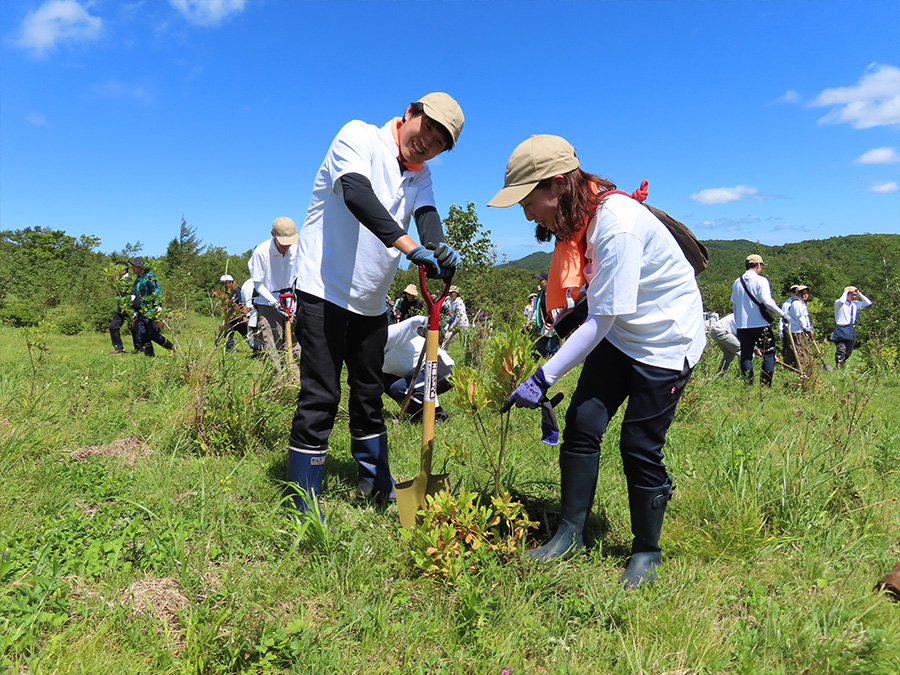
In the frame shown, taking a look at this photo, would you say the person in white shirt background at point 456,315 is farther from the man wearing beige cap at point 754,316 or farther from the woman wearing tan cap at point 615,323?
the woman wearing tan cap at point 615,323

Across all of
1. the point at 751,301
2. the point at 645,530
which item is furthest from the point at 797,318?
the point at 645,530

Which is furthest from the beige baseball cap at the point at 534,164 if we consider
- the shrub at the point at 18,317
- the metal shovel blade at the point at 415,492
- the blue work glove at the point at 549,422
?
the shrub at the point at 18,317

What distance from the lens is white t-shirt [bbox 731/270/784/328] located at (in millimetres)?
6828

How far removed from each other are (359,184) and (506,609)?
5.98 ft

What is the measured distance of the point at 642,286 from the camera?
2.09 metres

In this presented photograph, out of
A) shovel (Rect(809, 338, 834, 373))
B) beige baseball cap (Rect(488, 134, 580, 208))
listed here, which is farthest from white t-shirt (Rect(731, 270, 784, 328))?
beige baseball cap (Rect(488, 134, 580, 208))

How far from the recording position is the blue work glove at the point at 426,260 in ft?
7.54

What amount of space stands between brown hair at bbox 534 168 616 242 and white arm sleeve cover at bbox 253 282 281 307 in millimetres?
4482

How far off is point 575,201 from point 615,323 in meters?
0.52

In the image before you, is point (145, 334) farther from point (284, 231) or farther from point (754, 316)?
point (754, 316)

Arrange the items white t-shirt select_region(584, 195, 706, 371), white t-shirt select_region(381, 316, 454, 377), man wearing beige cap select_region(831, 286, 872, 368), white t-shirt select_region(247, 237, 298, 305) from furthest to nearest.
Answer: man wearing beige cap select_region(831, 286, 872, 368), white t-shirt select_region(247, 237, 298, 305), white t-shirt select_region(381, 316, 454, 377), white t-shirt select_region(584, 195, 706, 371)

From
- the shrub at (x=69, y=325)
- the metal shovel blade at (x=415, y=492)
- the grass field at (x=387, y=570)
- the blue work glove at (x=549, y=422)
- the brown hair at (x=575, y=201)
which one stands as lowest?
the grass field at (x=387, y=570)

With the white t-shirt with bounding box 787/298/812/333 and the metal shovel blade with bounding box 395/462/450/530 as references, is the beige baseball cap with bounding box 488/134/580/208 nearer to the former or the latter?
the metal shovel blade with bounding box 395/462/450/530

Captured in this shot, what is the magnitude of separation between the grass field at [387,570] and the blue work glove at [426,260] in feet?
3.93
